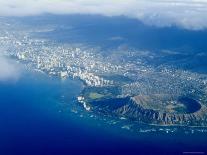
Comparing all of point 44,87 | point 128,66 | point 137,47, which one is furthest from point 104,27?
point 44,87

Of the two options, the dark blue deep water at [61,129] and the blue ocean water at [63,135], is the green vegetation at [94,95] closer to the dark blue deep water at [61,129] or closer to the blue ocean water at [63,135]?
the dark blue deep water at [61,129]

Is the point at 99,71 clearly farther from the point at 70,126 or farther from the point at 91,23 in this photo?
the point at 91,23

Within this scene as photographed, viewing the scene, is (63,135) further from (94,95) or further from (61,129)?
(94,95)

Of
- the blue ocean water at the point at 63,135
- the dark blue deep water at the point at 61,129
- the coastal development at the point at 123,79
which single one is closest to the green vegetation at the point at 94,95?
the coastal development at the point at 123,79

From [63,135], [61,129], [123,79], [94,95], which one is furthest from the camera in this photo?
[123,79]

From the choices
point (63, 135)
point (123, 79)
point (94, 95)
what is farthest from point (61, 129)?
point (123, 79)

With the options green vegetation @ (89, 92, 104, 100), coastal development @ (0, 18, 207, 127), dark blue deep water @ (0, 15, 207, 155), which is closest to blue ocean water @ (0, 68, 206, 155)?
dark blue deep water @ (0, 15, 207, 155)

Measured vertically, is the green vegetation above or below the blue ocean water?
above

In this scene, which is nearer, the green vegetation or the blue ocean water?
the blue ocean water

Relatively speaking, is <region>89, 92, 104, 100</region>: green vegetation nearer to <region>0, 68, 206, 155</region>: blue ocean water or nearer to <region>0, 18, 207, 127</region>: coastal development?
<region>0, 18, 207, 127</region>: coastal development

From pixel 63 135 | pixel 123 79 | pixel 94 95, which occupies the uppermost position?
pixel 123 79
